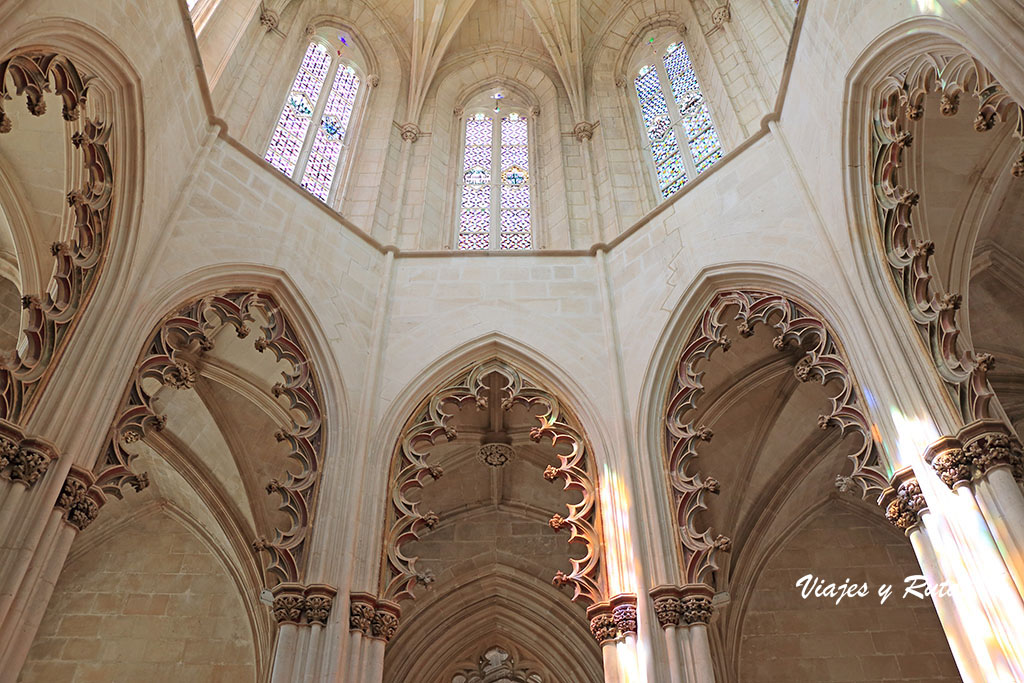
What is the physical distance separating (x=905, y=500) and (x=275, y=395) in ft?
17.3

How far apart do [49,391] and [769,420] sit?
7.87 m

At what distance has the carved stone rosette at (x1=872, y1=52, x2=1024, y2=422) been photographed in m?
6.07

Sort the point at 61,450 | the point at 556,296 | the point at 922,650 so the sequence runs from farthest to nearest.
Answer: the point at 922,650 < the point at 556,296 < the point at 61,450

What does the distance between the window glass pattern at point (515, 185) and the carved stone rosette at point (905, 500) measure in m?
6.01

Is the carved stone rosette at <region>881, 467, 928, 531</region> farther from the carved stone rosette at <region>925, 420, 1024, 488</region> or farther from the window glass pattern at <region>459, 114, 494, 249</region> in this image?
the window glass pattern at <region>459, 114, 494, 249</region>

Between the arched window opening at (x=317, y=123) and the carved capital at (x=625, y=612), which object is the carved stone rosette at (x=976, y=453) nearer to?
the carved capital at (x=625, y=612)

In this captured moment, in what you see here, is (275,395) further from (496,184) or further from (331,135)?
(496,184)

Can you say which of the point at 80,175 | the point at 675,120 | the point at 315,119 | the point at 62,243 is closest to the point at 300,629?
the point at 62,243

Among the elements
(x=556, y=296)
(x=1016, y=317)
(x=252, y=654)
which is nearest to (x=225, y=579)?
(x=252, y=654)

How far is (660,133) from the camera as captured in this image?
39.4 ft

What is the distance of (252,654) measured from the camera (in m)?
10.7

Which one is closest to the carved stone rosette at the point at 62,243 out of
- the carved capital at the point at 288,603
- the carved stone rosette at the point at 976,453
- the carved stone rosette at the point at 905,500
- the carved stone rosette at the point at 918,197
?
the carved capital at the point at 288,603

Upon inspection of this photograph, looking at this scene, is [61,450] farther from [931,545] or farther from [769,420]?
[769,420]

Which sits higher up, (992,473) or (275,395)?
(275,395)
